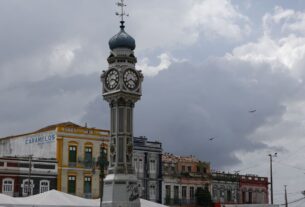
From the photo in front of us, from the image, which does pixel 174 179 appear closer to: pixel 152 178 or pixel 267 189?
pixel 152 178

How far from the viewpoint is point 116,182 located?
95.6ft

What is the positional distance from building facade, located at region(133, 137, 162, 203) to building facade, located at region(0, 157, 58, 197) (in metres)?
9.23

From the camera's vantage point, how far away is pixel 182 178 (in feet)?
208

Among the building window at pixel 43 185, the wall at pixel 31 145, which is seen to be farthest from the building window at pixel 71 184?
the wall at pixel 31 145

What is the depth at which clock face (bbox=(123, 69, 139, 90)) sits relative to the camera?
99.0ft

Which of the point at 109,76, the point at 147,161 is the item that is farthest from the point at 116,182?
the point at 147,161

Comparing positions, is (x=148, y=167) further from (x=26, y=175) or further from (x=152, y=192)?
(x=26, y=175)

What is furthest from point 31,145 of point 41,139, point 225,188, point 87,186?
point 225,188

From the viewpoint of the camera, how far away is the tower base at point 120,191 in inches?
1137

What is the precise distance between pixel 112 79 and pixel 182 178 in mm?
34309

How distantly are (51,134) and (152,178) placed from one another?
37.4ft

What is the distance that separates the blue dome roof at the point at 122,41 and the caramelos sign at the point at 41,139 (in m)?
24.8

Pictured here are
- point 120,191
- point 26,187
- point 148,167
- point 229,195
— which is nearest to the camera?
point 120,191

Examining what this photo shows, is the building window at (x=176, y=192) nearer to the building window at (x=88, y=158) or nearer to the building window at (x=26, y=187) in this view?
the building window at (x=88, y=158)
